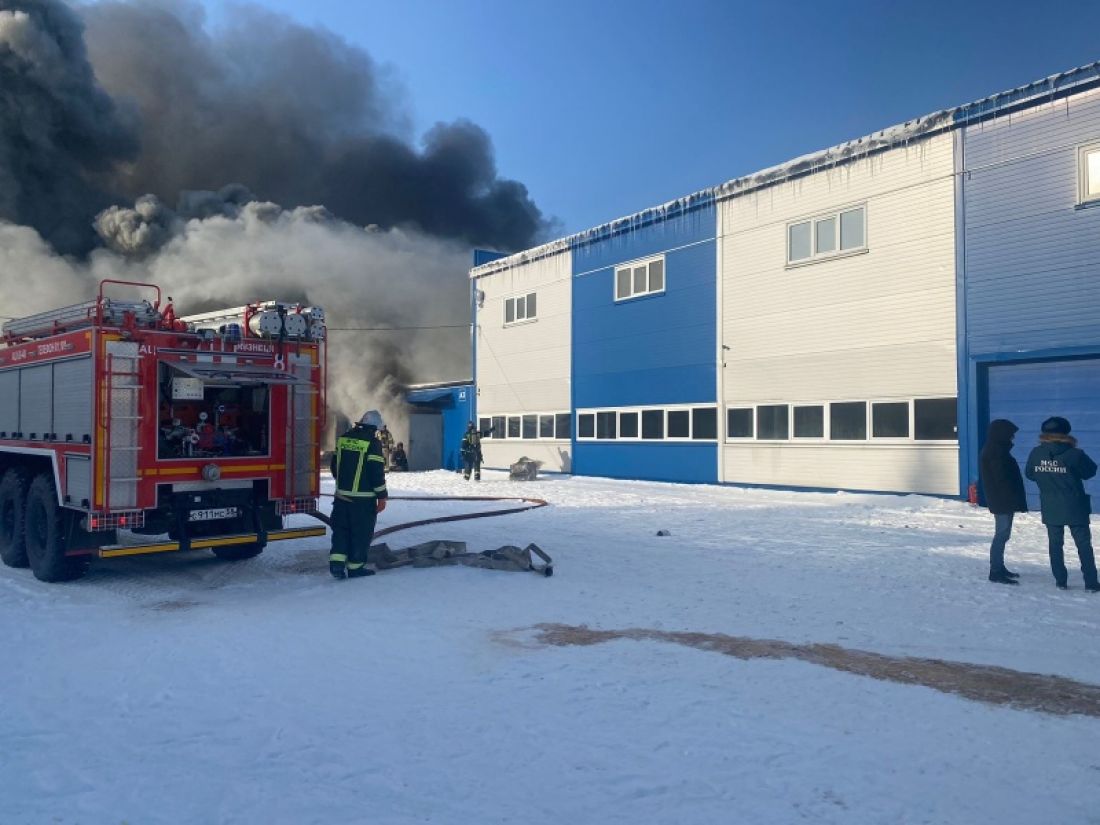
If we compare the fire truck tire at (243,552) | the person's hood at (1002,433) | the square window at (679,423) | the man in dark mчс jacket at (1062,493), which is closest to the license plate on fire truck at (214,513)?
the fire truck tire at (243,552)

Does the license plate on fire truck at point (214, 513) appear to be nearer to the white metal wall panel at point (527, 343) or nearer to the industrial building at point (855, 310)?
the industrial building at point (855, 310)

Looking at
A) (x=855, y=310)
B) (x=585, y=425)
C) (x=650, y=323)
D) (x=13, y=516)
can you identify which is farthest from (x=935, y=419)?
(x=13, y=516)

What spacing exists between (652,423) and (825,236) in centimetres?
593

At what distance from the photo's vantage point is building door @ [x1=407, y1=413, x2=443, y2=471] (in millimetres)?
28609

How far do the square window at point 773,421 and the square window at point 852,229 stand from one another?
10.6 feet

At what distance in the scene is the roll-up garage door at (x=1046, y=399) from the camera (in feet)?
41.7

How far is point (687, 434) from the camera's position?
19516 millimetres

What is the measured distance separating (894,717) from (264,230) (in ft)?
112

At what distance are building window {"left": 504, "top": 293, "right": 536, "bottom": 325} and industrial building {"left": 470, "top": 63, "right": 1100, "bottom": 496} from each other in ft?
4.46

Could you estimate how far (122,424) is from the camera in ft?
26.0

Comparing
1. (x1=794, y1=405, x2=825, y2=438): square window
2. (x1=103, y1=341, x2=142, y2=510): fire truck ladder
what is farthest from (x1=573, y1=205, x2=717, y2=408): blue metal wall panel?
(x1=103, y1=341, x2=142, y2=510): fire truck ladder

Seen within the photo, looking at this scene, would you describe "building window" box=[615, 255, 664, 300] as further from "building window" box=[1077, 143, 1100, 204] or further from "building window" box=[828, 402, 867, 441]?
"building window" box=[1077, 143, 1100, 204]

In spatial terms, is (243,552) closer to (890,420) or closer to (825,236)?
(890,420)

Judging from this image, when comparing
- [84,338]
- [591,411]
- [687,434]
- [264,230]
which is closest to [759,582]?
[84,338]
